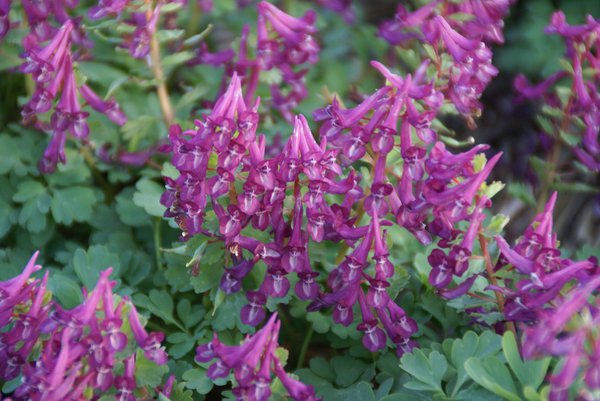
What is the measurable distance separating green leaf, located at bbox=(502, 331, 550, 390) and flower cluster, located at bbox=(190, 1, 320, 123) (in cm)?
130

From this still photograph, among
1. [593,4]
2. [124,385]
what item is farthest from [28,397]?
[593,4]

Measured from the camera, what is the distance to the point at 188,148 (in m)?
2.05

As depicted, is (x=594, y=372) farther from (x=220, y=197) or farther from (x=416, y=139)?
(x=220, y=197)

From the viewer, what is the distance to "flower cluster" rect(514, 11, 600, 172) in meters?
2.56

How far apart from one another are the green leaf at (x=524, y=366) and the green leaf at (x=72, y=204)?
158 cm

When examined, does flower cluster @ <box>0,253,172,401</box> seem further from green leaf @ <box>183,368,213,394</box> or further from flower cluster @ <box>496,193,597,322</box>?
flower cluster @ <box>496,193,597,322</box>

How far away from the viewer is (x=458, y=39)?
236 cm

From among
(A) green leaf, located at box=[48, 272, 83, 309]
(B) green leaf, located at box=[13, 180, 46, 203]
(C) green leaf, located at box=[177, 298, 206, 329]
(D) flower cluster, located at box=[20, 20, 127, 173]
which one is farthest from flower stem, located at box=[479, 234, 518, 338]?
(B) green leaf, located at box=[13, 180, 46, 203]

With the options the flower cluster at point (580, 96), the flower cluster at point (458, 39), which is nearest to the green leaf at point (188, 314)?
the flower cluster at point (458, 39)

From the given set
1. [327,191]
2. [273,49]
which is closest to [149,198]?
[273,49]

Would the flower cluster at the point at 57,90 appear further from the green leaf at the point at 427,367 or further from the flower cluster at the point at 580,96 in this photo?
the flower cluster at the point at 580,96

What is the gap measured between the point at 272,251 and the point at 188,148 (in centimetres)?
37

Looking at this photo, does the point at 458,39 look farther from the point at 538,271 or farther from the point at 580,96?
the point at 538,271

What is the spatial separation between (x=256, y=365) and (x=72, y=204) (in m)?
1.28
